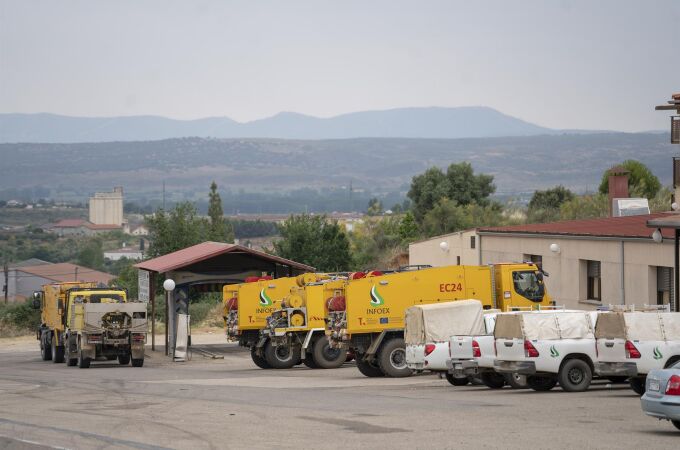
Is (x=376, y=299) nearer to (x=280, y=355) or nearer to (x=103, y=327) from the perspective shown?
(x=280, y=355)

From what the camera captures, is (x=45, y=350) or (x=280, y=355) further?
(x=45, y=350)

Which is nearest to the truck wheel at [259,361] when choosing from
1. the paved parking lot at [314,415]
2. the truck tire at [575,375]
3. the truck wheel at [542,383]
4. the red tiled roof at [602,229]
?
the paved parking lot at [314,415]

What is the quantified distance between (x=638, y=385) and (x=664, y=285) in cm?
1375

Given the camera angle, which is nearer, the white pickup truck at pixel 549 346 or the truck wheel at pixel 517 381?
the white pickup truck at pixel 549 346

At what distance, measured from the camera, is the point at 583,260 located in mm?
41469

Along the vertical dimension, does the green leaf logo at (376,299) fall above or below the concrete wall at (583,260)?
below

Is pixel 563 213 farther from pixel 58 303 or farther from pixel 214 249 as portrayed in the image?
pixel 58 303

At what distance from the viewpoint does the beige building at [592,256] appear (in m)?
37.1

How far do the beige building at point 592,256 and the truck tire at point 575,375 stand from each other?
38.9 feet

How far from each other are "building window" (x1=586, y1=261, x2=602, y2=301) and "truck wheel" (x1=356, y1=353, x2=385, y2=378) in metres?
12.1

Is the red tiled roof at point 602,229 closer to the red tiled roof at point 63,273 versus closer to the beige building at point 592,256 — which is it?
the beige building at point 592,256

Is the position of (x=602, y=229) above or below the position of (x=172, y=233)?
below

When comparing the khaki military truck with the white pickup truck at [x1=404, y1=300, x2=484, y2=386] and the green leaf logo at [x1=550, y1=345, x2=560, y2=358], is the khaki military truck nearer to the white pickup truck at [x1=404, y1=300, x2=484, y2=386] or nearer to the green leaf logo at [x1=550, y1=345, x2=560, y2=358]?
the white pickup truck at [x1=404, y1=300, x2=484, y2=386]

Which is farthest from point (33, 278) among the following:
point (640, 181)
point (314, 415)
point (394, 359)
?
point (314, 415)
